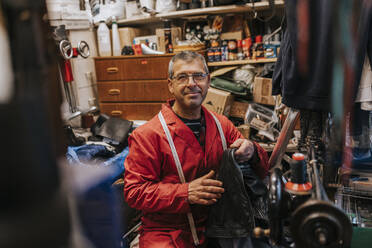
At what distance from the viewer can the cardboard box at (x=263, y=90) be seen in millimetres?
2809

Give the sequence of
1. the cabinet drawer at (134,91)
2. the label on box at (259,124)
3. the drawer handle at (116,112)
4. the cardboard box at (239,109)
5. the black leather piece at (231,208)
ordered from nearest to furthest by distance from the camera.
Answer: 1. the black leather piece at (231,208)
2. the label on box at (259,124)
3. the cardboard box at (239,109)
4. the cabinet drawer at (134,91)
5. the drawer handle at (116,112)

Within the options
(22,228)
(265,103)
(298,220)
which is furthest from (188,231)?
(265,103)

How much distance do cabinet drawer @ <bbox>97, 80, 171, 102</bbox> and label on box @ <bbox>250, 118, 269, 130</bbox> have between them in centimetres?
94

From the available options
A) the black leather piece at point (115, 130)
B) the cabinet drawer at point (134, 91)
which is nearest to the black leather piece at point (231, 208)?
the black leather piece at point (115, 130)

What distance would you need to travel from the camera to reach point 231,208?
117 cm

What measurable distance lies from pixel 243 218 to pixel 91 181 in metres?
0.91

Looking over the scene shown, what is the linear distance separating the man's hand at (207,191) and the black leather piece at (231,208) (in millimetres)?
27

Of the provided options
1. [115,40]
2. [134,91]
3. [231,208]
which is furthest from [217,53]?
[231,208]

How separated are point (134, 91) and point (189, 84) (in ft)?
6.12

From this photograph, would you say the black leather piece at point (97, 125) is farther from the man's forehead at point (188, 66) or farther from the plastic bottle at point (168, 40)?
the man's forehead at point (188, 66)

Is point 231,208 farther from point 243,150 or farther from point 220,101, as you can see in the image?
point 220,101

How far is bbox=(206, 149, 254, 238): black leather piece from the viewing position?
115 cm

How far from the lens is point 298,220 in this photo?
555mm

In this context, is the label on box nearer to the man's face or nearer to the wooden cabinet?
the wooden cabinet
